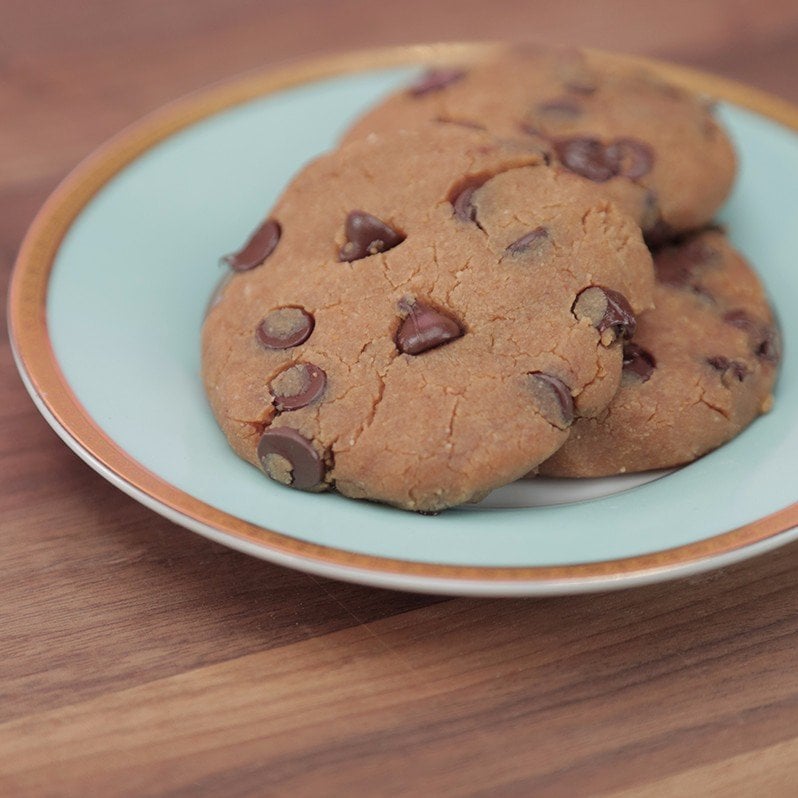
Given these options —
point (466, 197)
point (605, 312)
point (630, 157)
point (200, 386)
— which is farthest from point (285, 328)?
point (630, 157)

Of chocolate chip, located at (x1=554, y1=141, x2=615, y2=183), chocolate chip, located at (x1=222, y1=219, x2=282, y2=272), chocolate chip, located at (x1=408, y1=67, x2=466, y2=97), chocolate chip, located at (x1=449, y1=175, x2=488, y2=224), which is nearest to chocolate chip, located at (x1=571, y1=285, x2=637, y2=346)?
chocolate chip, located at (x1=449, y1=175, x2=488, y2=224)

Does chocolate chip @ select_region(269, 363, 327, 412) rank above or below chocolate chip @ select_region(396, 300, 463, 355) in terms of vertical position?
below

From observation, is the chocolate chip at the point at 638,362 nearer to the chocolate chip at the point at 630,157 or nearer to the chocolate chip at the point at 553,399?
the chocolate chip at the point at 553,399

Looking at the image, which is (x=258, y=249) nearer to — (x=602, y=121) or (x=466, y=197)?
(x=466, y=197)

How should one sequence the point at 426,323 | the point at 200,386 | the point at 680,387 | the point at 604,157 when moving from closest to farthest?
1. the point at 426,323
2. the point at 680,387
3. the point at 200,386
4. the point at 604,157

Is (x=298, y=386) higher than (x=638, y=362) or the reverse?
the reverse

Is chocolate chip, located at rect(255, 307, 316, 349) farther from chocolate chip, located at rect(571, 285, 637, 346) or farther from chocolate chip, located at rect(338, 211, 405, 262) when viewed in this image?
chocolate chip, located at rect(571, 285, 637, 346)

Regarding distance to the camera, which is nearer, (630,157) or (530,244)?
(530,244)
